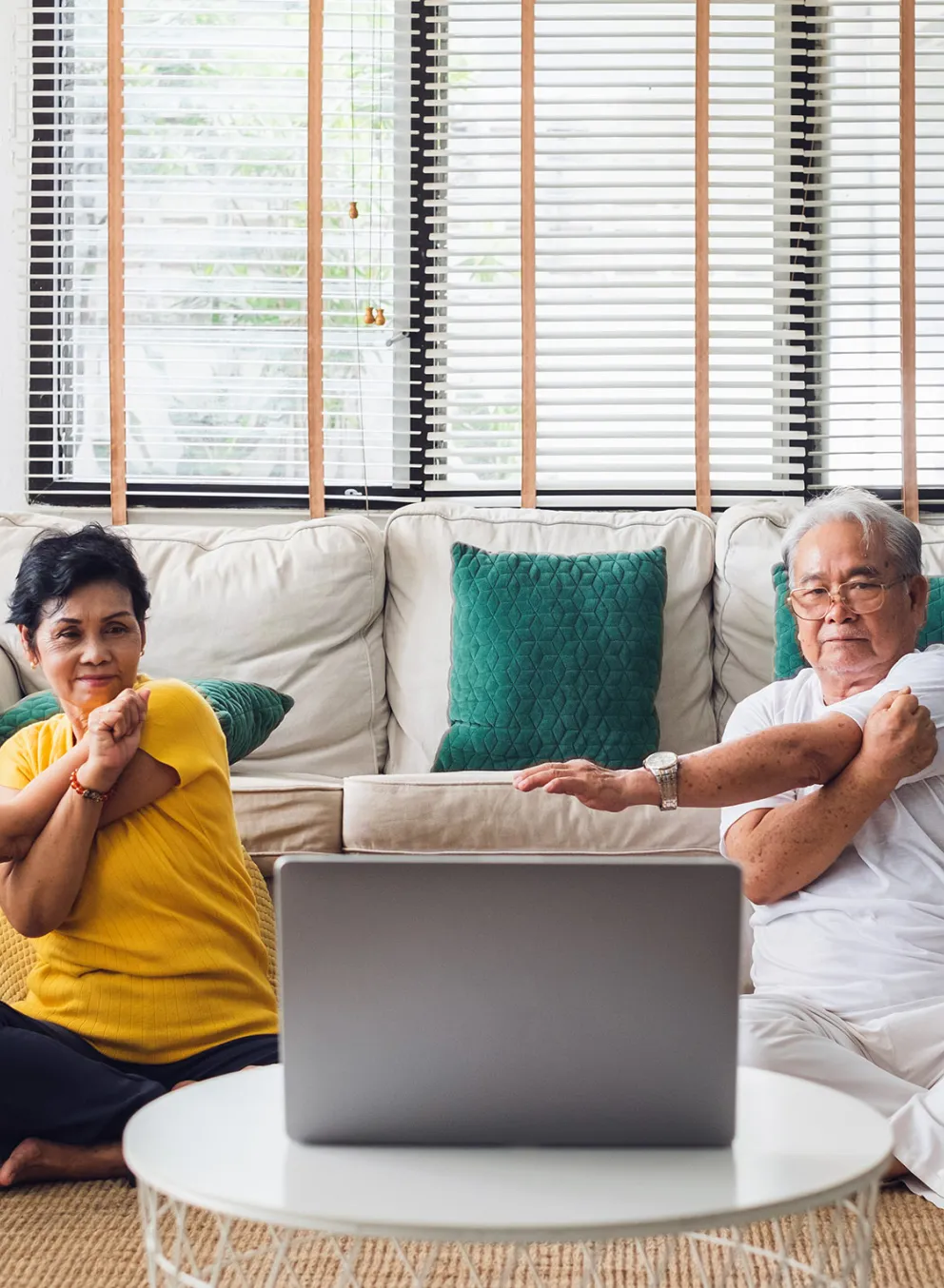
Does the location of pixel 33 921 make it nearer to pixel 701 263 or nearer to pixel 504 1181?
pixel 504 1181

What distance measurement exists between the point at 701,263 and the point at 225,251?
4.16 feet

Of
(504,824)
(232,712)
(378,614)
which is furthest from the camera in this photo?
(378,614)

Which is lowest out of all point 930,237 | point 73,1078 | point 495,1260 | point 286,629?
point 495,1260

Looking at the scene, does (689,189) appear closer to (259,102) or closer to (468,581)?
(259,102)

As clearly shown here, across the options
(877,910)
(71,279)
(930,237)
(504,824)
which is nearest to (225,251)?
(71,279)

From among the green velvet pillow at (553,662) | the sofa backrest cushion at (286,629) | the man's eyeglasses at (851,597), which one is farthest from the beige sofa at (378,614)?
the man's eyeglasses at (851,597)

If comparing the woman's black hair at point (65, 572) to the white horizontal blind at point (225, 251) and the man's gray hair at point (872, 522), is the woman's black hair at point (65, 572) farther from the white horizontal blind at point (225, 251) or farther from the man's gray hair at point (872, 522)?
the white horizontal blind at point (225, 251)

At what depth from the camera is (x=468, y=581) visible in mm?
2975

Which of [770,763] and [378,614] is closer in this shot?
[770,763]

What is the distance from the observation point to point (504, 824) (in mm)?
2395

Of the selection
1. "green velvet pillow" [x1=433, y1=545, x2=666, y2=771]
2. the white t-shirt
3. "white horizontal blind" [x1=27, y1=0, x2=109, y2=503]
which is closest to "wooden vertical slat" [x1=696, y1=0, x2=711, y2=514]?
"green velvet pillow" [x1=433, y1=545, x2=666, y2=771]

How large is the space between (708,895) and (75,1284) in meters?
0.98

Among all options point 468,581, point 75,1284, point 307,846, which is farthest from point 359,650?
point 75,1284

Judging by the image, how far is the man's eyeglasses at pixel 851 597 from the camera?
195 centimetres
